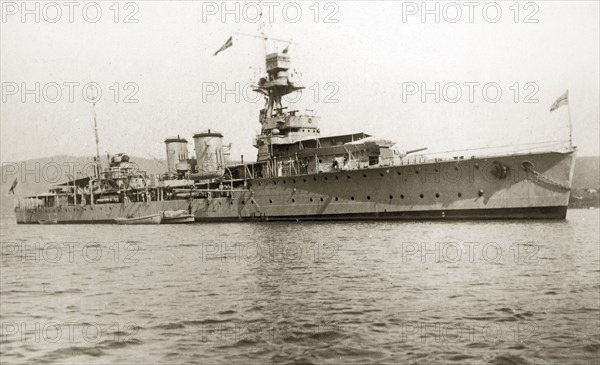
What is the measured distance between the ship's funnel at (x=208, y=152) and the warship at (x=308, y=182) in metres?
0.08

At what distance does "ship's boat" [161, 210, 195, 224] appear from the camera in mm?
39594

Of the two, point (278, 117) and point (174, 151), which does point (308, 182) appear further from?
point (174, 151)

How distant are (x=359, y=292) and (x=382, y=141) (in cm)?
2137

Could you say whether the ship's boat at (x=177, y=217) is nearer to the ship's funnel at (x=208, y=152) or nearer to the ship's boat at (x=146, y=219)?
the ship's boat at (x=146, y=219)

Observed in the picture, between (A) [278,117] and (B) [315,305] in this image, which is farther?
(A) [278,117]

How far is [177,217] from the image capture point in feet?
131

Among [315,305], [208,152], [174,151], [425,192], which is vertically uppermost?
[174,151]

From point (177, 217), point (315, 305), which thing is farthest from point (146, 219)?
point (315, 305)

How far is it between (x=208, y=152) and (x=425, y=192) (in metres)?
19.8

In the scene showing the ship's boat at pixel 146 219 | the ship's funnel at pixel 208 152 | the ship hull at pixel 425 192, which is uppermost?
the ship's funnel at pixel 208 152

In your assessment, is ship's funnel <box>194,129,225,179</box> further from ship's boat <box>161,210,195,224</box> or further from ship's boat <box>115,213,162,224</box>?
ship's boat <box>115,213,162,224</box>

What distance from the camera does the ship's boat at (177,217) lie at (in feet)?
130

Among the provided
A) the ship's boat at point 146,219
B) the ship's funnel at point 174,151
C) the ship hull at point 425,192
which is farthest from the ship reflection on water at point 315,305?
the ship's funnel at point 174,151

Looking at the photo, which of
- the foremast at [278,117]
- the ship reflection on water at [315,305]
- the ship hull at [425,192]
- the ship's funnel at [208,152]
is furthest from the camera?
the ship's funnel at [208,152]
